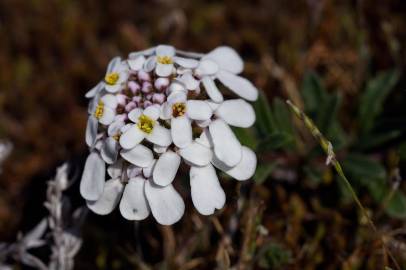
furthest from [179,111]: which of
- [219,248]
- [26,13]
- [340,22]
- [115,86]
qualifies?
[26,13]

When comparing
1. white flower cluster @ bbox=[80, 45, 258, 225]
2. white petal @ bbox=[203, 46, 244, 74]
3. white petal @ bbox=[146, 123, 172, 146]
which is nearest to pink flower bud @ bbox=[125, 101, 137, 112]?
white flower cluster @ bbox=[80, 45, 258, 225]

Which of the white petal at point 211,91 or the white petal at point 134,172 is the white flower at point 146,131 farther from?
the white petal at point 211,91

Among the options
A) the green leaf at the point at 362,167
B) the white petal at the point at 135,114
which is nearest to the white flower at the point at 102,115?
the white petal at the point at 135,114

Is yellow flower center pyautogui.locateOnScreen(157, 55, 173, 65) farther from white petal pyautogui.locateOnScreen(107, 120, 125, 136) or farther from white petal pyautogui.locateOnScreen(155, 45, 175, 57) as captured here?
white petal pyautogui.locateOnScreen(107, 120, 125, 136)

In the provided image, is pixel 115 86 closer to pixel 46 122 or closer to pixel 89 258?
pixel 89 258

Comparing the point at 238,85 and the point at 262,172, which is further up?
the point at 238,85

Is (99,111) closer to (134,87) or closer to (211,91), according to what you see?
(134,87)

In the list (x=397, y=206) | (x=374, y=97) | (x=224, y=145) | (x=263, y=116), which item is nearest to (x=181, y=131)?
(x=224, y=145)

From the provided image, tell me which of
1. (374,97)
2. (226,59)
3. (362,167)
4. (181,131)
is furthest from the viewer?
(374,97)
